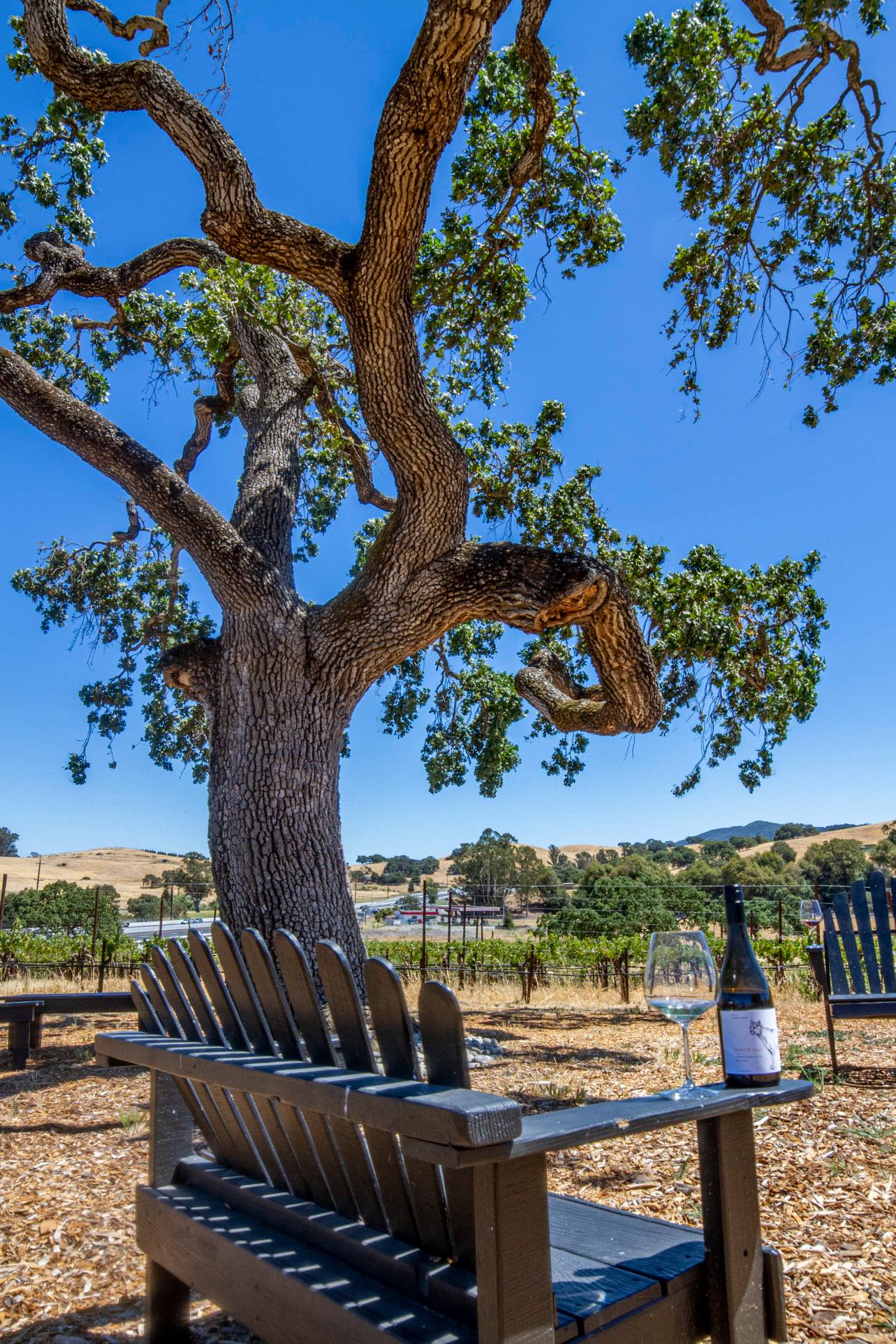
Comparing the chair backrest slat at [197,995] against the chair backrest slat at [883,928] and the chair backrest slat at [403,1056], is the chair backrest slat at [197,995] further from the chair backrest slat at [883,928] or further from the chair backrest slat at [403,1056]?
the chair backrest slat at [883,928]

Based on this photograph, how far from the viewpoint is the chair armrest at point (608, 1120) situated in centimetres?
135

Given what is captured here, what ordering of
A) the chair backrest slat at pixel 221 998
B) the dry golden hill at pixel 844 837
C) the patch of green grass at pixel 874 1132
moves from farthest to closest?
the dry golden hill at pixel 844 837, the patch of green grass at pixel 874 1132, the chair backrest slat at pixel 221 998

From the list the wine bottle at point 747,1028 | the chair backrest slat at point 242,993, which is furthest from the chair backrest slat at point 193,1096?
the wine bottle at point 747,1028

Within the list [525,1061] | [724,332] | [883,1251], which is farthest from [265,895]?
[724,332]

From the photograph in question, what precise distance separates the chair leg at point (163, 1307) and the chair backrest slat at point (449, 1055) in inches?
51.3

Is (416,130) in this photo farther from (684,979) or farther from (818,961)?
(818,961)

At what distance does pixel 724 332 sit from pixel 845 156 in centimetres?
147

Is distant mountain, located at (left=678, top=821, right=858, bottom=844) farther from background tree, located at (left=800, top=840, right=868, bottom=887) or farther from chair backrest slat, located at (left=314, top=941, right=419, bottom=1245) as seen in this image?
chair backrest slat, located at (left=314, top=941, right=419, bottom=1245)

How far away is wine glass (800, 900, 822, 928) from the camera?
→ 696cm

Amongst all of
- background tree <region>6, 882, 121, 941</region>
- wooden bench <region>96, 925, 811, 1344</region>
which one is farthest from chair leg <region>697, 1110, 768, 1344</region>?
background tree <region>6, 882, 121, 941</region>

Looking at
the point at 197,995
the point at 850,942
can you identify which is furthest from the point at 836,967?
the point at 197,995

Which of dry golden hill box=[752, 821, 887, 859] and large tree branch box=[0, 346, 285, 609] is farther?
dry golden hill box=[752, 821, 887, 859]

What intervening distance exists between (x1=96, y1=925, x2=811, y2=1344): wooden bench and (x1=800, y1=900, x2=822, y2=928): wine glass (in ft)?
17.4

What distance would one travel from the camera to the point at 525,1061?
606 cm
